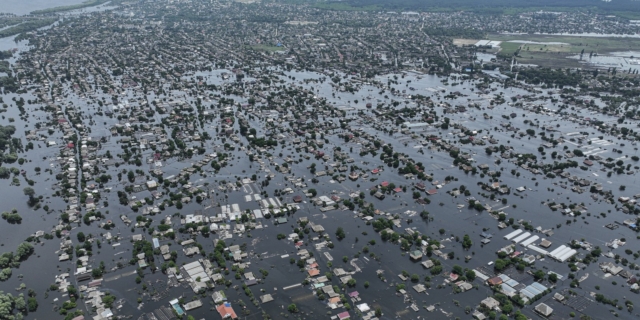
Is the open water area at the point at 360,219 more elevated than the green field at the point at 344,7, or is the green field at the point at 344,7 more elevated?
the green field at the point at 344,7

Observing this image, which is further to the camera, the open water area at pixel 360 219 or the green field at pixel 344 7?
the green field at pixel 344 7

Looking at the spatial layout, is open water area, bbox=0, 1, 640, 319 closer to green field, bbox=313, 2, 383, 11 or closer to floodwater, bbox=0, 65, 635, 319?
floodwater, bbox=0, 65, 635, 319

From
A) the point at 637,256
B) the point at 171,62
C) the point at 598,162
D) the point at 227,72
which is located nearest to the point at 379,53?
the point at 227,72

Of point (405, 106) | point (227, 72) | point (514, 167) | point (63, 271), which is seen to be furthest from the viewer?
point (227, 72)

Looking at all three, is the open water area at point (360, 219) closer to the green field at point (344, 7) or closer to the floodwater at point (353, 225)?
the floodwater at point (353, 225)

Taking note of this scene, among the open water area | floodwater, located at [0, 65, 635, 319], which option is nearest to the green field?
the open water area

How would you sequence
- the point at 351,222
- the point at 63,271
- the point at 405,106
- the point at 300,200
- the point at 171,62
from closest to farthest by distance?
the point at 63,271, the point at 351,222, the point at 300,200, the point at 405,106, the point at 171,62

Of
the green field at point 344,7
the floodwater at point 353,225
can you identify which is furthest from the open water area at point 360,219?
the green field at point 344,7

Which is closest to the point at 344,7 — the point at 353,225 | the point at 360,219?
the point at 360,219

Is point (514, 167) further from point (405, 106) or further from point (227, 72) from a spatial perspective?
point (227, 72)

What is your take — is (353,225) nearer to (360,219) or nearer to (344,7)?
(360,219)

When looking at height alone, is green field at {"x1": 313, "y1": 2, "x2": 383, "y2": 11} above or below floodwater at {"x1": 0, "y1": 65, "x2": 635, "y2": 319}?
above
